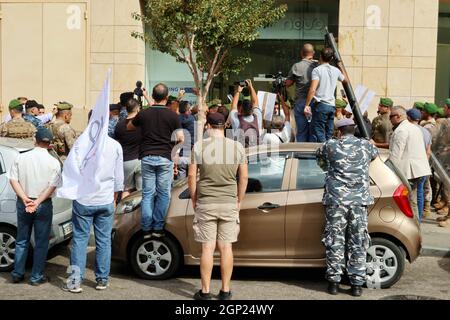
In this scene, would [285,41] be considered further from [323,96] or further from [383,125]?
[323,96]

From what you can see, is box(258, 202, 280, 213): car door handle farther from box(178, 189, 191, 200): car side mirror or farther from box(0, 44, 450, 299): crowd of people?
box(178, 189, 191, 200): car side mirror

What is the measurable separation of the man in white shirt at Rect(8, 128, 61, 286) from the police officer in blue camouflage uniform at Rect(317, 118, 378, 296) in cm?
302

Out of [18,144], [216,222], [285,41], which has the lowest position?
[216,222]

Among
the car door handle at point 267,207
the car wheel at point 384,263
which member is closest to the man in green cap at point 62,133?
the car door handle at point 267,207

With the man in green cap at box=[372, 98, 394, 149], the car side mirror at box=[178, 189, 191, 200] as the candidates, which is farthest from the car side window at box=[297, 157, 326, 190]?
the man in green cap at box=[372, 98, 394, 149]

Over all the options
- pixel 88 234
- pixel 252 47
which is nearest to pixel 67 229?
pixel 88 234

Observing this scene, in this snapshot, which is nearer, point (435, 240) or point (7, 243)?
point (7, 243)

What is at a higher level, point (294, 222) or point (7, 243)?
point (294, 222)

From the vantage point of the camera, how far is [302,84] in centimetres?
960

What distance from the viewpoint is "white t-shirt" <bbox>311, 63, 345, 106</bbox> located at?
29.9 ft

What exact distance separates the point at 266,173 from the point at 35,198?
259cm

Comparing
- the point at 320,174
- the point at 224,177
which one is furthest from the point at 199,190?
the point at 320,174

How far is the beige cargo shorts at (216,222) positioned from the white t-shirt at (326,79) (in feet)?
11.6
